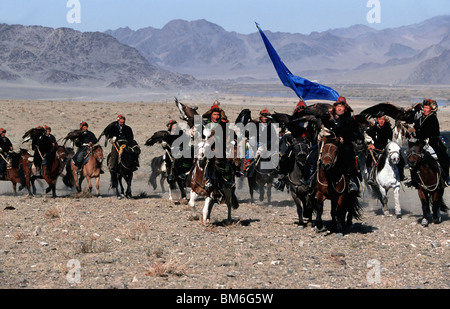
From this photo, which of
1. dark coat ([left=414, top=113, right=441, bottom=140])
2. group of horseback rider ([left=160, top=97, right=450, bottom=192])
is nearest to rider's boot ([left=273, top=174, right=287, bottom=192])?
group of horseback rider ([left=160, top=97, right=450, bottom=192])

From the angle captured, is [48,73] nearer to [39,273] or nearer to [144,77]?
[144,77]

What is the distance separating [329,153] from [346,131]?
2.19 feet

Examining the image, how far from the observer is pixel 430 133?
14320 mm

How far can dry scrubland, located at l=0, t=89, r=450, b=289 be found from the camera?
394 inches

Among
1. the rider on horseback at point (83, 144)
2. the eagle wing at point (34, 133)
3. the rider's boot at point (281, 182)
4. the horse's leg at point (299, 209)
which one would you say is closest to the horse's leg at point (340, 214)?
the horse's leg at point (299, 209)

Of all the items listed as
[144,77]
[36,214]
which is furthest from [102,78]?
[36,214]

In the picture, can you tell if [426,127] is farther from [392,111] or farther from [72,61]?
[72,61]

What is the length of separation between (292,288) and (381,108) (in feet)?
19.6

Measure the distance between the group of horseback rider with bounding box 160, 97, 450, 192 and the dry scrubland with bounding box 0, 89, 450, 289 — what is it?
3.53 feet

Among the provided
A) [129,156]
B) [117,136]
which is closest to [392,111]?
[129,156]

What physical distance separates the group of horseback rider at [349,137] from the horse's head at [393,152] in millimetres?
547

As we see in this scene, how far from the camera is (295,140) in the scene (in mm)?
14289

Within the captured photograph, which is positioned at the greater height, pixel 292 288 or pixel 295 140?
pixel 295 140
